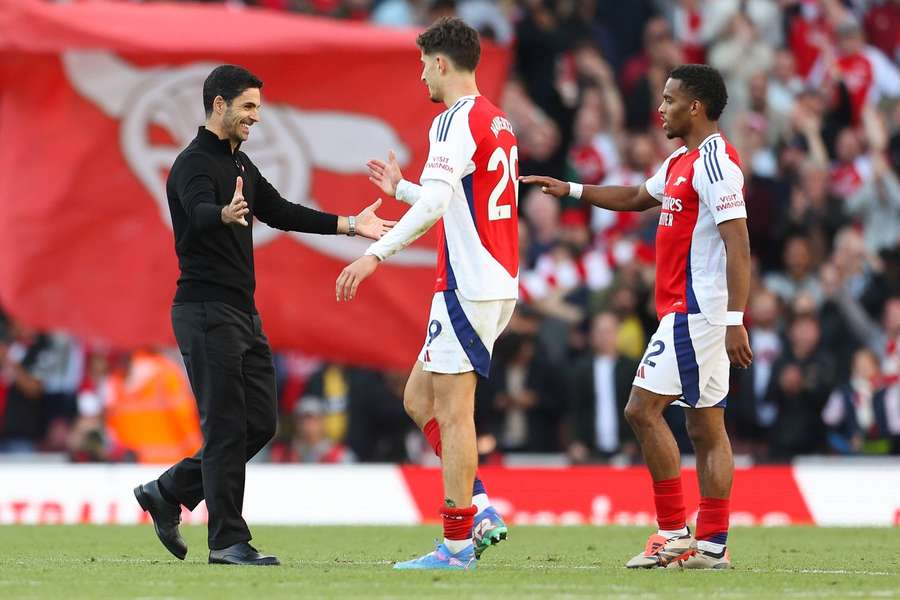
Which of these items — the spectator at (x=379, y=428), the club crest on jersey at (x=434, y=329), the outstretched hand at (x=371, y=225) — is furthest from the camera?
the spectator at (x=379, y=428)

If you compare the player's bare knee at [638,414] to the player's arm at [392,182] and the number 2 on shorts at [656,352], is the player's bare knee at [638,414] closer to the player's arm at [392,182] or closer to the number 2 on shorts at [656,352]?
the number 2 on shorts at [656,352]

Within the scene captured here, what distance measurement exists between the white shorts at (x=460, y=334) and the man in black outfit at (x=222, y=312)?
1028 mm

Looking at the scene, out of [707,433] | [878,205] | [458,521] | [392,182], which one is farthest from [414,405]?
[878,205]

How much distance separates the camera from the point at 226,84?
909 centimetres

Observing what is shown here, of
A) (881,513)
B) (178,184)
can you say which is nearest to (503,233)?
(178,184)

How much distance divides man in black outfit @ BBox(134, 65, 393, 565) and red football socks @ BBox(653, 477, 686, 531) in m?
1.96

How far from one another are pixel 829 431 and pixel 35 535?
6.69m

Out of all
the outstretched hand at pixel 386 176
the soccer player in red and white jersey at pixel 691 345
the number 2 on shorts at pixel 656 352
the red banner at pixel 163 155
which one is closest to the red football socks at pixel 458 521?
the soccer player in red and white jersey at pixel 691 345

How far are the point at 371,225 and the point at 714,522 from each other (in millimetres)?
2309

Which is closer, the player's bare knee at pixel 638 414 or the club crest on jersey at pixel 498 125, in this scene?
the club crest on jersey at pixel 498 125

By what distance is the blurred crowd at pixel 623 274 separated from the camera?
603 inches

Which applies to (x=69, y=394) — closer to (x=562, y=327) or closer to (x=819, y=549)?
(x=562, y=327)

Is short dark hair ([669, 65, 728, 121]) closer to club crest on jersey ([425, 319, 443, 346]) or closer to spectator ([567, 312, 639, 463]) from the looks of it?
club crest on jersey ([425, 319, 443, 346])

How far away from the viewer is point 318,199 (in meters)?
16.2
